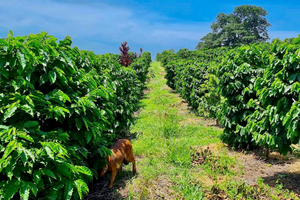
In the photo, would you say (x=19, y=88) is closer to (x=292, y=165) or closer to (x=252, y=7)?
(x=292, y=165)

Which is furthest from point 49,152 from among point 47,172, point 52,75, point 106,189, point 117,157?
point 106,189

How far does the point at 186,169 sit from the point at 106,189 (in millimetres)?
2023

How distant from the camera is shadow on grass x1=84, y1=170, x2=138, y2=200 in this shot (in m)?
3.92

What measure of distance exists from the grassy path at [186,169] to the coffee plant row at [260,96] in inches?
31.3

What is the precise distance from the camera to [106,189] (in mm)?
4152

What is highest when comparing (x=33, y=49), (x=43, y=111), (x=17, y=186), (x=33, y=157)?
(x=33, y=49)

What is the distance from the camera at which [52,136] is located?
8.16 feet

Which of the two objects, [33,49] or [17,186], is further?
[33,49]

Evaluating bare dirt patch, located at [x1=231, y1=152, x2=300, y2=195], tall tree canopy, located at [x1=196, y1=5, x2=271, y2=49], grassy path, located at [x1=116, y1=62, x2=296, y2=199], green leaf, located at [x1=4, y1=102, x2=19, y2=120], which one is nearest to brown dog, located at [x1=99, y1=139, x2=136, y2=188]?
grassy path, located at [x1=116, y1=62, x2=296, y2=199]

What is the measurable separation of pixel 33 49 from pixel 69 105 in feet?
2.62

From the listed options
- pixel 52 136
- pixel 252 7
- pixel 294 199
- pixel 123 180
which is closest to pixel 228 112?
pixel 294 199

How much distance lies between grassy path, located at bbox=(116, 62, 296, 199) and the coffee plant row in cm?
79

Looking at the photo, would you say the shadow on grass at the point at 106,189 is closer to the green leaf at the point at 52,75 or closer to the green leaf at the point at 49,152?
the green leaf at the point at 49,152

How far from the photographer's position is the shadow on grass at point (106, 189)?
12.9 feet
